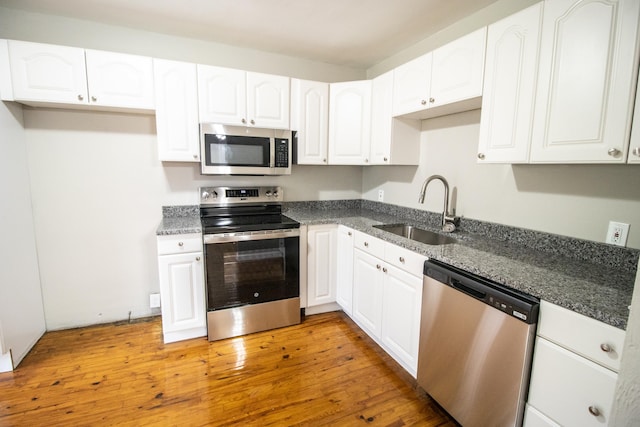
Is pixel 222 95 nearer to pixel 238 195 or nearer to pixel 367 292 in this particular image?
pixel 238 195

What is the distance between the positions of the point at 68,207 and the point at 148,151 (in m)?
0.76

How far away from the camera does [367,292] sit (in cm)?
232

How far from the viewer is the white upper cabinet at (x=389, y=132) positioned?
248cm

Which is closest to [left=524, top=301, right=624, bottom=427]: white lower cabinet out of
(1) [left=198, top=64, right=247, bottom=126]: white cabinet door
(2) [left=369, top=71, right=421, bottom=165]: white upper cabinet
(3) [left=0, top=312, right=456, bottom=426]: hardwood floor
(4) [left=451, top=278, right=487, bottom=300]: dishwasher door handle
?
(4) [left=451, top=278, right=487, bottom=300]: dishwasher door handle

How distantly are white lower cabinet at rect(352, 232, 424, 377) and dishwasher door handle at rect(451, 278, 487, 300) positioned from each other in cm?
26

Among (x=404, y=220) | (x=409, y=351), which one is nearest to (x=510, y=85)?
(x=404, y=220)

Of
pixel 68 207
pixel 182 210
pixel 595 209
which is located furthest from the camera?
pixel 182 210

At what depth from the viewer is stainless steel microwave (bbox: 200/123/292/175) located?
239 cm

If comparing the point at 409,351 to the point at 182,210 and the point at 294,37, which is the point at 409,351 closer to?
the point at 182,210

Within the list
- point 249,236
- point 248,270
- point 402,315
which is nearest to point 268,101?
point 249,236

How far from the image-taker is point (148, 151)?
255 cm

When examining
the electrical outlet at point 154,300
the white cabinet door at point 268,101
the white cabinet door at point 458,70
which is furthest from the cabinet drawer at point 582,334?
the electrical outlet at point 154,300

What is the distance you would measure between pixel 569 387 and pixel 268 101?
2570 mm

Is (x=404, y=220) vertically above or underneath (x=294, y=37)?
underneath
